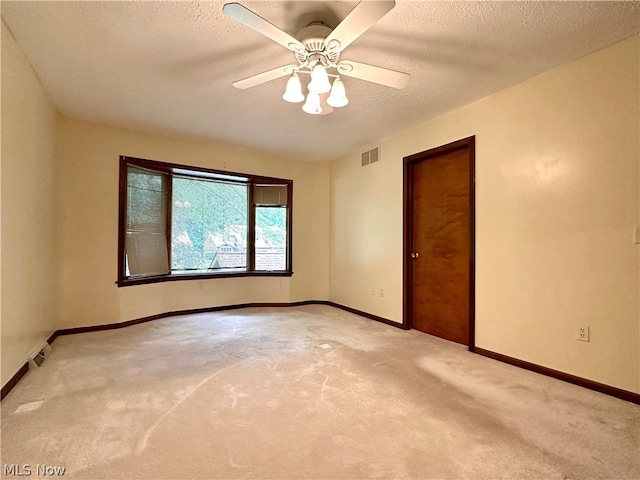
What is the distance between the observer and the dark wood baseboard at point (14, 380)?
2.13 m

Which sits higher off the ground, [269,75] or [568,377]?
[269,75]

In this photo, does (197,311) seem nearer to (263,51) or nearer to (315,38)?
(263,51)

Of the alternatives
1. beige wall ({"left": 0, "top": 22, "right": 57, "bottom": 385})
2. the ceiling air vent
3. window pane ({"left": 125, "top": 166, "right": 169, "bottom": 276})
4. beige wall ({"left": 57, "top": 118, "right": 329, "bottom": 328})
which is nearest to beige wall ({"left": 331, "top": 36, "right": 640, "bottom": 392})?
the ceiling air vent

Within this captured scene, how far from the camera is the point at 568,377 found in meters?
2.45

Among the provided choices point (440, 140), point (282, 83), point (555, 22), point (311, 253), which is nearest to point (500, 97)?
point (440, 140)

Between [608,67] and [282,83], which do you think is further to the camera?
[282,83]

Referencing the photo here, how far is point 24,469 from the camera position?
4.86 feet

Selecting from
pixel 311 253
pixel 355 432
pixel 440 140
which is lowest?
pixel 355 432

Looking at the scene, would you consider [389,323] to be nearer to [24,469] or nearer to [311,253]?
[311,253]

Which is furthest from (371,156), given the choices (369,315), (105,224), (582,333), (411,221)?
(105,224)

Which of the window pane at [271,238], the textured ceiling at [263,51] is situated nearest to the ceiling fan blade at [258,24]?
the textured ceiling at [263,51]

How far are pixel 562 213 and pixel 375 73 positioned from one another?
5.89ft

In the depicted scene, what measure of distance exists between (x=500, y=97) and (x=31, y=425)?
4158mm

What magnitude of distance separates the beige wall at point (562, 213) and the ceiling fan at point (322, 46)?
1.34 meters
